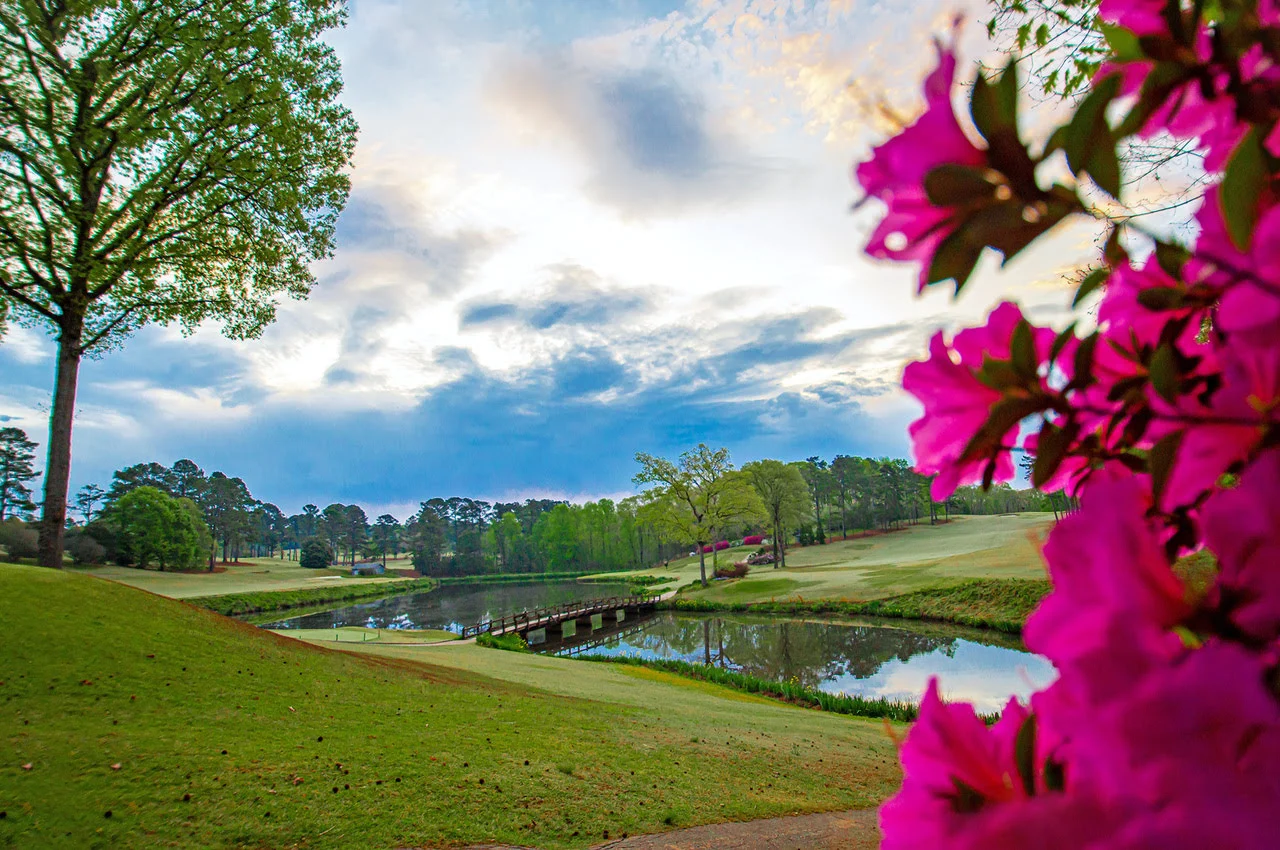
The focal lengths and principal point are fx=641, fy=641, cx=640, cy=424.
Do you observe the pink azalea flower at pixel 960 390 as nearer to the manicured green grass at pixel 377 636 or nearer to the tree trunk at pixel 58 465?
the tree trunk at pixel 58 465

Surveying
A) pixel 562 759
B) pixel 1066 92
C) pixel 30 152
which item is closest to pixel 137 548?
pixel 30 152

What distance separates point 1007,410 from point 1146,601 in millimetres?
175

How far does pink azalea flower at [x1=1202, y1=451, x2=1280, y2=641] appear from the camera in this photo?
0.28 metres

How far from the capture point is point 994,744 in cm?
45

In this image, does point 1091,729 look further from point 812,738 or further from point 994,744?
point 812,738

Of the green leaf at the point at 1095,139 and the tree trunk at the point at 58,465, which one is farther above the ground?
the tree trunk at the point at 58,465

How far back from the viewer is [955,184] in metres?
0.38

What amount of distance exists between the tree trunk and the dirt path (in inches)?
401

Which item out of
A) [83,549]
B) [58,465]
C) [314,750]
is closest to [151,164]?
[58,465]

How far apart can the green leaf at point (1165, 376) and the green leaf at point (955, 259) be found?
119 mm

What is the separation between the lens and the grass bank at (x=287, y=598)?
36406 mm

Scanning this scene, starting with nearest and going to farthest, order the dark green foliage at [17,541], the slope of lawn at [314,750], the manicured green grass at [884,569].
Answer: the slope of lawn at [314,750], the manicured green grass at [884,569], the dark green foliage at [17,541]

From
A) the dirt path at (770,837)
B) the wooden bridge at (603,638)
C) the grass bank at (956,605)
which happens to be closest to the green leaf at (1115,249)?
the dirt path at (770,837)

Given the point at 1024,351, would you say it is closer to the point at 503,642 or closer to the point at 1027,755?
the point at 1027,755
